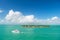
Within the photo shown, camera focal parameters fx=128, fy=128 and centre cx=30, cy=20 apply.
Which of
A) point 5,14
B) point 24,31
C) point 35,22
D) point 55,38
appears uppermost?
point 5,14

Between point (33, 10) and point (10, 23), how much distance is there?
511 millimetres

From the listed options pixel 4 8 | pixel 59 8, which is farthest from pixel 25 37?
pixel 59 8

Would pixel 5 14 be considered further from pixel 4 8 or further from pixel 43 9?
pixel 43 9

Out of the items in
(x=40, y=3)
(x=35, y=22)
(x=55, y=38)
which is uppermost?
(x=40, y=3)

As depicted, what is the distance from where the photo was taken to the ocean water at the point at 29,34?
97.3 inches

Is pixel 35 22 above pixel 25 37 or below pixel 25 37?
above

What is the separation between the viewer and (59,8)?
2.47 metres

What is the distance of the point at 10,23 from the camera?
248cm

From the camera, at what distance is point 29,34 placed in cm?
249

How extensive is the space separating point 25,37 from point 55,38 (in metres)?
0.58

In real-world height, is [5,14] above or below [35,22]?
above

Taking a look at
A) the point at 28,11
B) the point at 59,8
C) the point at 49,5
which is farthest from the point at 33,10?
the point at 59,8

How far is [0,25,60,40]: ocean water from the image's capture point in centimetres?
247

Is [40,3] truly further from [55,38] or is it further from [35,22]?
[55,38]
